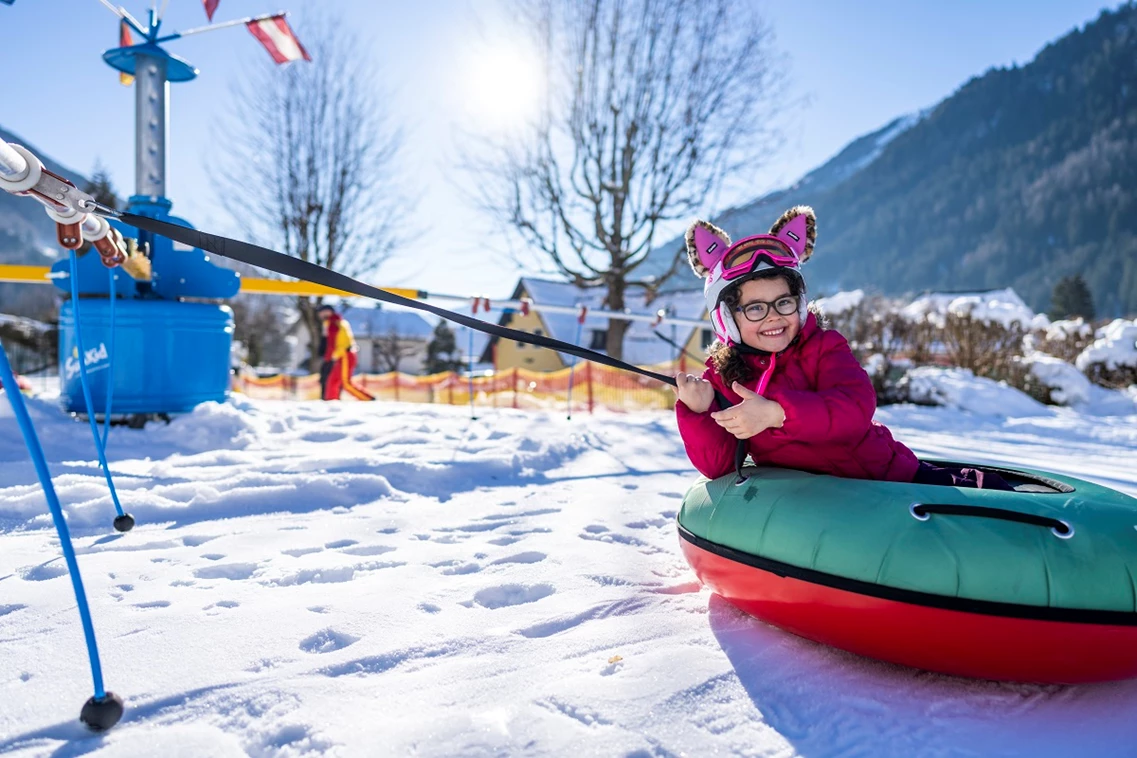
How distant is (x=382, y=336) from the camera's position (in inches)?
1624

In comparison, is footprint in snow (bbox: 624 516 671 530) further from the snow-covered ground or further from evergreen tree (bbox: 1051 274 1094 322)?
evergreen tree (bbox: 1051 274 1094 322)

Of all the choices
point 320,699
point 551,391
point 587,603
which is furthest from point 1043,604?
point 551,391

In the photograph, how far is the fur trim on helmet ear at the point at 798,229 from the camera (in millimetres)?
2289

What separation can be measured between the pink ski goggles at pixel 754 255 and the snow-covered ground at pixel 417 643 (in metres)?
1.12

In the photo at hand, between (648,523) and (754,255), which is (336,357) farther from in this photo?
(754,255)

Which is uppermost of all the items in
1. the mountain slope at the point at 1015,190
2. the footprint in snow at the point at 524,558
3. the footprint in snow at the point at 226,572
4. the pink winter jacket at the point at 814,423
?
the mountain slope at the point at 1015,190

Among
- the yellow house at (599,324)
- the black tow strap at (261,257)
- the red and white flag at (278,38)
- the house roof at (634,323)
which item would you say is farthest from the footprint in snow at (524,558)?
the house roof at (634,323)

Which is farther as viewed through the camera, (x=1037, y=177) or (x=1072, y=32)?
(x=1072, y=32)

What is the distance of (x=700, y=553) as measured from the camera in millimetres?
2070

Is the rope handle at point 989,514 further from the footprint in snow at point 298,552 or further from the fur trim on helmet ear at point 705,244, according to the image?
the footprint in snow at point 298,552

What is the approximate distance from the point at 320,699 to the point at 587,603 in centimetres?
90

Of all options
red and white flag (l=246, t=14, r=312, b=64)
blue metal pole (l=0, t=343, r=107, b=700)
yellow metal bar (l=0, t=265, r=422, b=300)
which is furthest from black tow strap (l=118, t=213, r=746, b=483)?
red and white flag (l=246, t=14, r=312, b=64)

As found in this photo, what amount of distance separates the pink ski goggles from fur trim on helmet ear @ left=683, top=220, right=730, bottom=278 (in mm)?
148

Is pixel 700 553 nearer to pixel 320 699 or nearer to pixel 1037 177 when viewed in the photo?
pixel 320 699
